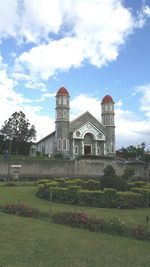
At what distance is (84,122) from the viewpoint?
6644 cm

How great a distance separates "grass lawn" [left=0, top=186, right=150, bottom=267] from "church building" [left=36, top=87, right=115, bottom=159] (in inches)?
2004

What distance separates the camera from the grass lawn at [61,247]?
8.19 metres

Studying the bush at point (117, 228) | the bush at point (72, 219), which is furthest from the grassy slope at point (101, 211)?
the bush at point (72, 219)

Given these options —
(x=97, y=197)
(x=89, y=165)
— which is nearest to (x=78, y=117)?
(x=89, y=165)

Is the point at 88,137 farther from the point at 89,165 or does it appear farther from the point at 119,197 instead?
the point at 119,197

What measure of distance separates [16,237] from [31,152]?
54.1m

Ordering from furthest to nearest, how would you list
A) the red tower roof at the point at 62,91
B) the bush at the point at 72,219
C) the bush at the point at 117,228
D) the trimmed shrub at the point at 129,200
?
the red tower roof at the point at 62,91
the trimmed shrub at the point at 129,200
the bush at the point at 72,219
the bush at the point at 117,228

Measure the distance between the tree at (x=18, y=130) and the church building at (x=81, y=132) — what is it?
14.5 ft

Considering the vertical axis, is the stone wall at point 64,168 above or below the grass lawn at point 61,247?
above

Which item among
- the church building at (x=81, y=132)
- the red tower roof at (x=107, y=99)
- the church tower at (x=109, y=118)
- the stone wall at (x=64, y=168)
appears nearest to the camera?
the stone wall at (x=64, y=168)

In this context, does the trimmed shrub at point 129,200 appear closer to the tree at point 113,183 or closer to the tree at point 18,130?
the tree at point 113,183

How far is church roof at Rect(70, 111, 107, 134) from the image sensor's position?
66000mm

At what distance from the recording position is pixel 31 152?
6400 cm

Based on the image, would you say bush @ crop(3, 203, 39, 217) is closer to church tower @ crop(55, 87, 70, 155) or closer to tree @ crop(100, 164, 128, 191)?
tree @ crop(100, 164, 128, 191)
